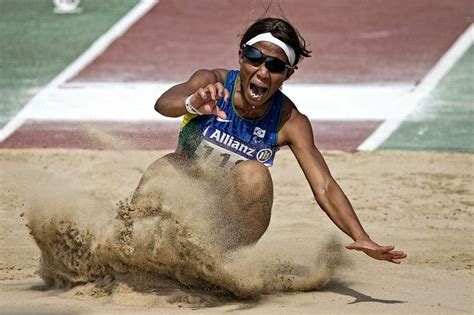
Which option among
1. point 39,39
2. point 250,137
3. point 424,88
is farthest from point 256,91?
point 39,39

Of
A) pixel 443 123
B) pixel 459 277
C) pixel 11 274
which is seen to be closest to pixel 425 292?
pixel 459 277

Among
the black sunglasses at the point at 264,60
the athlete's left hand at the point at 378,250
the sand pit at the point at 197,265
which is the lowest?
the sand pit at the point at 197,265

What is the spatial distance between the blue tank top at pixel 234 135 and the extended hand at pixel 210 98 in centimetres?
32

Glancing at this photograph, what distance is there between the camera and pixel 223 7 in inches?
430

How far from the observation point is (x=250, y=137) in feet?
17.0

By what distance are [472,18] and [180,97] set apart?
6222 millimetres

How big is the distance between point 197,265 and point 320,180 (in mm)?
714

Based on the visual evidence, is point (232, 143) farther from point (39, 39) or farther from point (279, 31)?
point (39, 39)

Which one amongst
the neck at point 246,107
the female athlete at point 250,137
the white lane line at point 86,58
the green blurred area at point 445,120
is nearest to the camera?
the female athlete at point 250,137

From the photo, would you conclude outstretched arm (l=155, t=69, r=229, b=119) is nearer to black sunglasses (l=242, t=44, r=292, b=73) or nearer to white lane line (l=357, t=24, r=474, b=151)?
black sunglasses (l=242, t=44, r=292, b=73)

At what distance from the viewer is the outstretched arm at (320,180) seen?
504 cm

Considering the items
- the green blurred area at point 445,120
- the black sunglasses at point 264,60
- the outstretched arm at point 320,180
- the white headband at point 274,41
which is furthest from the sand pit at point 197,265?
the green blurred area at point 445,120

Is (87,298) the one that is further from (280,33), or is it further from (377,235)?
(377,235)

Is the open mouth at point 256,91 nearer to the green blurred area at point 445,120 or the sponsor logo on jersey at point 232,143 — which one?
the sponsor logo on jersey at point 232,143
